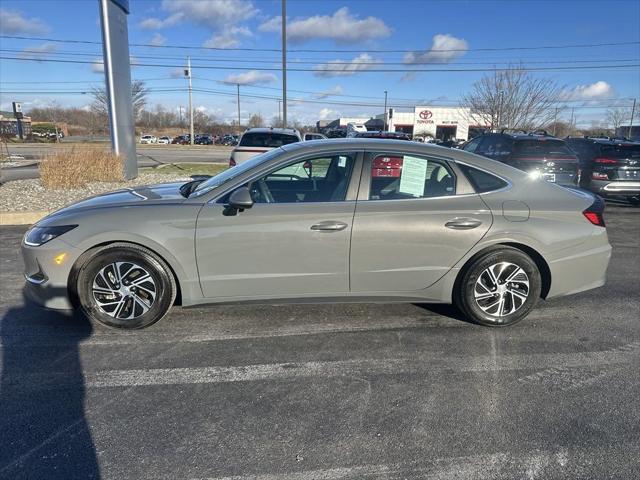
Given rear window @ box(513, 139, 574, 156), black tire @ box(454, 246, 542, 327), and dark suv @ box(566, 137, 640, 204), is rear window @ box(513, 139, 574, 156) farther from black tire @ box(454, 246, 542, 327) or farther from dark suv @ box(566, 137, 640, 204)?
black tire @ box(454, 246, 542, 327)

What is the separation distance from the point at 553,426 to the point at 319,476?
4.73 feet

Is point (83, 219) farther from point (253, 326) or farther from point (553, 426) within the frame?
point (553, 426)

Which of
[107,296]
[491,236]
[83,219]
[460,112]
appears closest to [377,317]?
[491,236]

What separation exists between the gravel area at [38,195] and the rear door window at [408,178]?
590cm

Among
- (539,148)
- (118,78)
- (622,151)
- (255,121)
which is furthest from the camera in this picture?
(255,121)

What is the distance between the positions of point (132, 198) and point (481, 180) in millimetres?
3047

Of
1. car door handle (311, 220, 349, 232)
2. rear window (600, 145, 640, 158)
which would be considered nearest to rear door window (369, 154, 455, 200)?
car door handle (311, 220, 349, 232)

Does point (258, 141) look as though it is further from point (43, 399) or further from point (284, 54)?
point (284, 54)

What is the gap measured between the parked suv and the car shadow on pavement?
264 inches

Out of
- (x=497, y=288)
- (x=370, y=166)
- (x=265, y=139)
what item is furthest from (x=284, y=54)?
(x=497, y=288)

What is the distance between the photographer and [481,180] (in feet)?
12.2

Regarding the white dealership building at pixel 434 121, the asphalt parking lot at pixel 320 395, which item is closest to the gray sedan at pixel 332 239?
the asphalt parking lot at pixel 320 395

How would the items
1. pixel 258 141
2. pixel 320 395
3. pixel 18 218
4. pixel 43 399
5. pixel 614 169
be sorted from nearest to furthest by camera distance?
pixel 43 399 < pixel 320 395 < pixel 18 218 < pixel 614 169 < pixel 258 141

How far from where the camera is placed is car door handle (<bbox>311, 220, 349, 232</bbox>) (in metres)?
3.44
